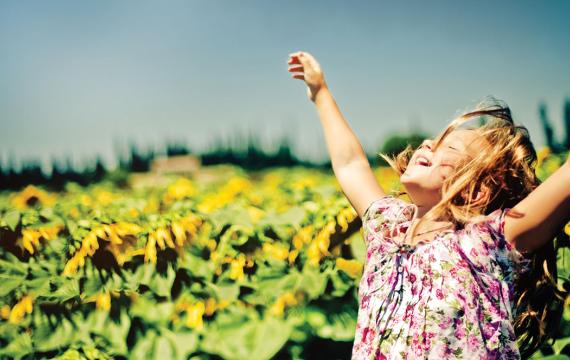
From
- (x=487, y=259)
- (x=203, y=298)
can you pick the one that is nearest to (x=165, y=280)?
(x=203, y=298)

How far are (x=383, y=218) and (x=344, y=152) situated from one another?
217 millimetres

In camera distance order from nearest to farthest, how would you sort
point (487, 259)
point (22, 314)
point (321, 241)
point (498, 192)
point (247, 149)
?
point (487, 259) < point (498, 192) < point (321, 241) < point (22, 314) < point (247, 149)

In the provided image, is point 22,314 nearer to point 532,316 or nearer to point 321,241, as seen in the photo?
point 321,241

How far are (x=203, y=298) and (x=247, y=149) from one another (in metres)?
9.51

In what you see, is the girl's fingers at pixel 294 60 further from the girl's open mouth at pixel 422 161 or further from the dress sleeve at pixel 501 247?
the dress sleeve at pixel 501 247

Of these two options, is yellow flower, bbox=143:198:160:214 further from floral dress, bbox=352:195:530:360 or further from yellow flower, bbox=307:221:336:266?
floral dress, bbox=352:195:530:360

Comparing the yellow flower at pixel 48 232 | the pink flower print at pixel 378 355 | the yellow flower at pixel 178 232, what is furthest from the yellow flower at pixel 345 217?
the yellow flower at pixel 48 232

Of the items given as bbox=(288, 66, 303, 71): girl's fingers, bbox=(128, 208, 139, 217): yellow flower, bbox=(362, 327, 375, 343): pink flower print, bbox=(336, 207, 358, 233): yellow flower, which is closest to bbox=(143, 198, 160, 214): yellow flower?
bbox=(128, 208, 139, 217): yellow flower

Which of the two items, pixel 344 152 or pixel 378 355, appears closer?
pixel 378 355

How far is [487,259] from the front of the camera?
1166 millimetres

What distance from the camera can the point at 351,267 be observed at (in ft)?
5.99

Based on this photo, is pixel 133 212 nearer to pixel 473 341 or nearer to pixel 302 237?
pixel 302 237

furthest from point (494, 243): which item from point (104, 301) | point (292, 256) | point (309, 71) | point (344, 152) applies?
point (104, 301)

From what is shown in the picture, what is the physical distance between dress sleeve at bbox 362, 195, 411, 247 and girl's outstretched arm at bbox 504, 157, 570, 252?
0.88ft
